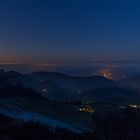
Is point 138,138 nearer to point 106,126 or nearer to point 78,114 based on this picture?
point 106,126

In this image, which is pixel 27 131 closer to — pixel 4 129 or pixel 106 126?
pixel 4 129

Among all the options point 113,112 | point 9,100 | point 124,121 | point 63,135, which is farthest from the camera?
point 9,100

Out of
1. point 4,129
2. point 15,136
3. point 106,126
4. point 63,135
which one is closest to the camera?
point 15,136

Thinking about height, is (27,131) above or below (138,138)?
above

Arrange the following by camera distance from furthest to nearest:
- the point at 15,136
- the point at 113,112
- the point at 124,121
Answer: the point at 113,112
the point at 124,121
the point at 15,136

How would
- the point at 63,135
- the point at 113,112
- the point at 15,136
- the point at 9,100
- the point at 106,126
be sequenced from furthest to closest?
the point at 9,100
the point at 113,112
the point at 106,126
the point at 63,135
the point at 15,136

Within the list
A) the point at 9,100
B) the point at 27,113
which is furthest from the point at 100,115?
the point at 9,100

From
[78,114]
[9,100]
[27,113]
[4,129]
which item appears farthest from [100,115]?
[4,129]

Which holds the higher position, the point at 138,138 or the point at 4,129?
the point at 4,129

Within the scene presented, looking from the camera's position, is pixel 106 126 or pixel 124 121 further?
pixel 124 121
